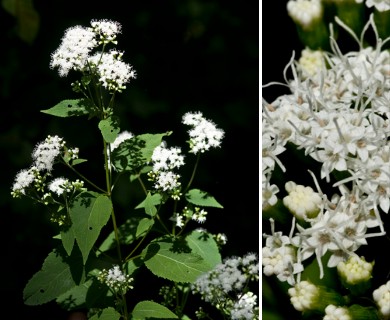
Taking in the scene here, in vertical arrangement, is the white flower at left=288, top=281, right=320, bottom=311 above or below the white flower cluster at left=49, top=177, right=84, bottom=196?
below

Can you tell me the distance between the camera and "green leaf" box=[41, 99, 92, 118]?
1.11 metres

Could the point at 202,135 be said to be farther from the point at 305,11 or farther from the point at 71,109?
the point at 305,11

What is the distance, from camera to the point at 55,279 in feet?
3.75

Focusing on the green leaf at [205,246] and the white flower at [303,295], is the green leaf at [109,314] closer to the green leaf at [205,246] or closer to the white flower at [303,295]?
the green leaf at [205,246]

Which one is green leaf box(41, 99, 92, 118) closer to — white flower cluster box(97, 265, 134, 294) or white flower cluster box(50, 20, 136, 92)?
white flower cluster box(50, 20, 136, 92)

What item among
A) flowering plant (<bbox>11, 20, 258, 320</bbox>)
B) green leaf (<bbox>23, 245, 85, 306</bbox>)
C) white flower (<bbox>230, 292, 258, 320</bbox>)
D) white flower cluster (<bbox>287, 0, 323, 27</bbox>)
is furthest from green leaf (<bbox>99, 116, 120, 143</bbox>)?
white flower cluster (<bbox>287, 0, 323, 27</bbox>)

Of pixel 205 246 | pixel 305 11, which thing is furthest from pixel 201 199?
pixel 305 11

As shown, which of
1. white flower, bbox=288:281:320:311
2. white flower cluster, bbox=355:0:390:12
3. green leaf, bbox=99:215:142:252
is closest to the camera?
white flower, bbox=288:281:320:311

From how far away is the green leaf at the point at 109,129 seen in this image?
1.06 meters

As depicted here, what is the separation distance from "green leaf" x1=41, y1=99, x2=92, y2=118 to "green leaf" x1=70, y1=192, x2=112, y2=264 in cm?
11

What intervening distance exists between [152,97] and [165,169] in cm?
42

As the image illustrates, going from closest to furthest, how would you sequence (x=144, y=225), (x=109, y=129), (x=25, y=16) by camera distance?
(x=109, y=129), (x=144, y=225), (x=25, y=16)

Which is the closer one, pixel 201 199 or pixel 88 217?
pixel 88 217

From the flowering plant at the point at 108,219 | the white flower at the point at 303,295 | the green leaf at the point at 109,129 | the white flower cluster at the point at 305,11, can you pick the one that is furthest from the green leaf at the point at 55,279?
the white flower cluster at the point at 305,11
